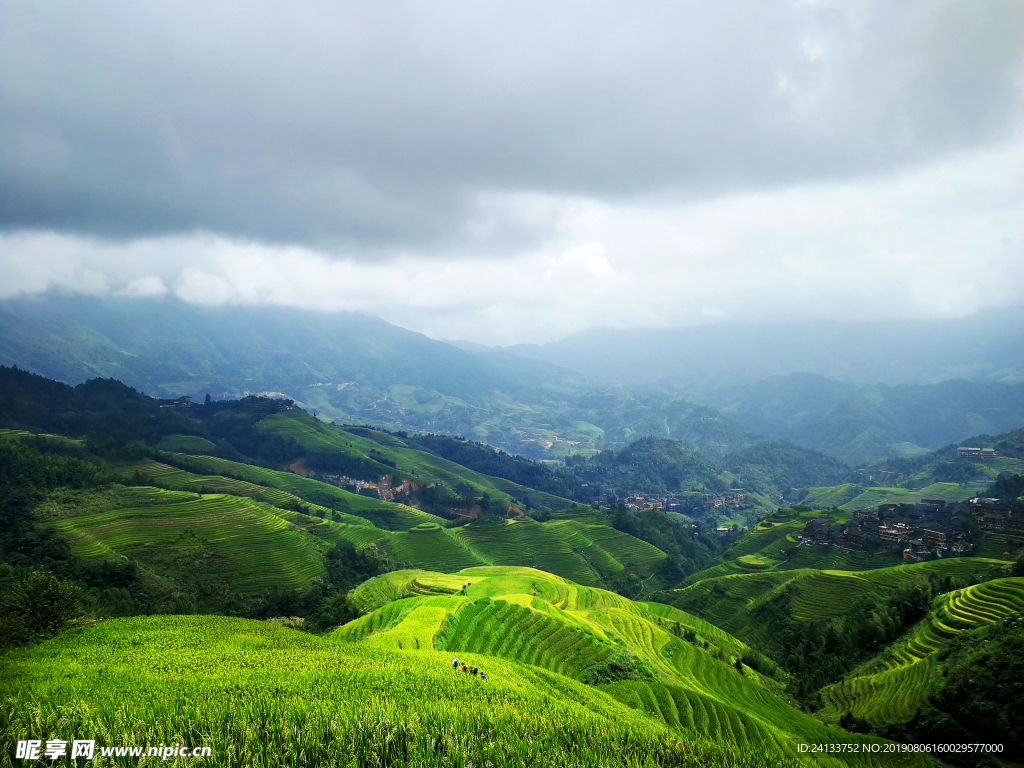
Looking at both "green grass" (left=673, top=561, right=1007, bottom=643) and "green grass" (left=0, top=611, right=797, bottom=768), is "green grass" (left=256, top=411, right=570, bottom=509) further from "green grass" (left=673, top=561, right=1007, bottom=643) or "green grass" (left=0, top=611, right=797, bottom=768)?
"green grass" (left=0, top=611, right=797, bottom=768)

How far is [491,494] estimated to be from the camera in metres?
175

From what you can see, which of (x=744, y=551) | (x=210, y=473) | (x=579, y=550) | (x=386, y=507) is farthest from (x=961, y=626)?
(x=210, y=473)

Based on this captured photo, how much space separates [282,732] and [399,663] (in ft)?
43.2

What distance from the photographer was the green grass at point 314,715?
10656 millimetres

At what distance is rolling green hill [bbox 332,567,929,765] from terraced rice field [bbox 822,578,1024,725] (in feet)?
14.0

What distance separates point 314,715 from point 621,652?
106 feet

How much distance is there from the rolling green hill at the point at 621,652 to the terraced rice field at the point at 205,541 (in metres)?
19.8

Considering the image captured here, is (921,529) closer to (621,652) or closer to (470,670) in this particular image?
(621,652)

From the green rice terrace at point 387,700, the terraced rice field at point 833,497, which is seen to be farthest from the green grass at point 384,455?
the green rice terrace at point 387,700

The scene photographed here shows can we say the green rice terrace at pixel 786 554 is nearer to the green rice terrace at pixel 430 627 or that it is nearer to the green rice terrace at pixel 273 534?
the green rice terrace at pixel 430 627

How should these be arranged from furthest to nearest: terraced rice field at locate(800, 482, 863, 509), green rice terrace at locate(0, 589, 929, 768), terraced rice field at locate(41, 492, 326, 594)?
terraced rice field at locate(800, 482, 863, 509)
terraced rice field at locate(41, 492, 326, 594)
green rice terrace at locate(0, 589, 929, 768)

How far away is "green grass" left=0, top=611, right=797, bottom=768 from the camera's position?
1066 cm

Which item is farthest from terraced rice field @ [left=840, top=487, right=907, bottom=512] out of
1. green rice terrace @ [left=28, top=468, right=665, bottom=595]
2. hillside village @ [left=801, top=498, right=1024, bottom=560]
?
green rice terrace @ [left=28, top=468, right=665, bottom=595]

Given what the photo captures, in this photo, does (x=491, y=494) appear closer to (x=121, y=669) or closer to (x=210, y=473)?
(x=210, y=473)
